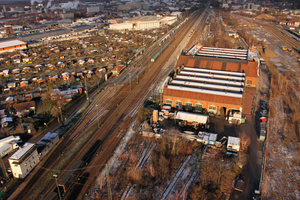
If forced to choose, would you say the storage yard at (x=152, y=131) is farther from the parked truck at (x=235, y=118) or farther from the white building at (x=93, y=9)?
the white building at (x=93, y=9)

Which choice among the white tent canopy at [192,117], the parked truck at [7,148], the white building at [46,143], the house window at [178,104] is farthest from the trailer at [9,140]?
the house window at [178,104]

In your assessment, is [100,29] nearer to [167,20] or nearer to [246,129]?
[167,20]

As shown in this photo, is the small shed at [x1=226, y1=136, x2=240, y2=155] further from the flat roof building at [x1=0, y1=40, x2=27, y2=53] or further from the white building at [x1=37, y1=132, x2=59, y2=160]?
the flat roof building at [x1=0, y1=40, x2=27, y2=53]

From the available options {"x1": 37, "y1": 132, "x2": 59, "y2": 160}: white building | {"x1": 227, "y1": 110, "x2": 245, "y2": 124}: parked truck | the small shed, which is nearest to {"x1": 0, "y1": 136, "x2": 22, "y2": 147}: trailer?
{"x1": 37, "y1": 132, "x2": 59, "y2": 160}: white building

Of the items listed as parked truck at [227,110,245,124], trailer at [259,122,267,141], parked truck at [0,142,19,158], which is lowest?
parked truck at [0,142,19,158]

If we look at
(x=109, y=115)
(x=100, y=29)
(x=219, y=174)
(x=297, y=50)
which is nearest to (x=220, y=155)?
(x=219, y=174)
